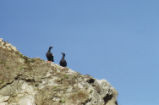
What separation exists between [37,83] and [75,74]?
3.06m

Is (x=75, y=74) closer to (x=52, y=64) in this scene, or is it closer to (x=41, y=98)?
(x=52, y=64)

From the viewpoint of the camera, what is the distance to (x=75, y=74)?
21.8m

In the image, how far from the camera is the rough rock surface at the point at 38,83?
63.3 ft

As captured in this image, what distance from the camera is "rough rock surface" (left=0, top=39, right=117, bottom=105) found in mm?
19297

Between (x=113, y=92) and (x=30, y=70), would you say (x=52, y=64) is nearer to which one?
(x=30, y=70)

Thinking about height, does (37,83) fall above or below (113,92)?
below

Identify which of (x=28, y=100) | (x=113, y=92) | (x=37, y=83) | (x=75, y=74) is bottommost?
(x=28, y=100)

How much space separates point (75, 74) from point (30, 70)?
3.32 metres

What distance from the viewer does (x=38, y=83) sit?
20.3 meters

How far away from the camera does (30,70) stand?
69.6 feet

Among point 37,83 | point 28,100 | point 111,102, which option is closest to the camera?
point 28,100

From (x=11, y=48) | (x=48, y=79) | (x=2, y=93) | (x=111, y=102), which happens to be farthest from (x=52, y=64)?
(x=111, y=102)

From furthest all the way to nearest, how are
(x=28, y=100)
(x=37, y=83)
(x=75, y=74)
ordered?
(x=75, y=74) → (x=37, y=83) → (x=28, y=100)

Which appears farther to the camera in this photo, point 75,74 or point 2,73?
point 75,74
